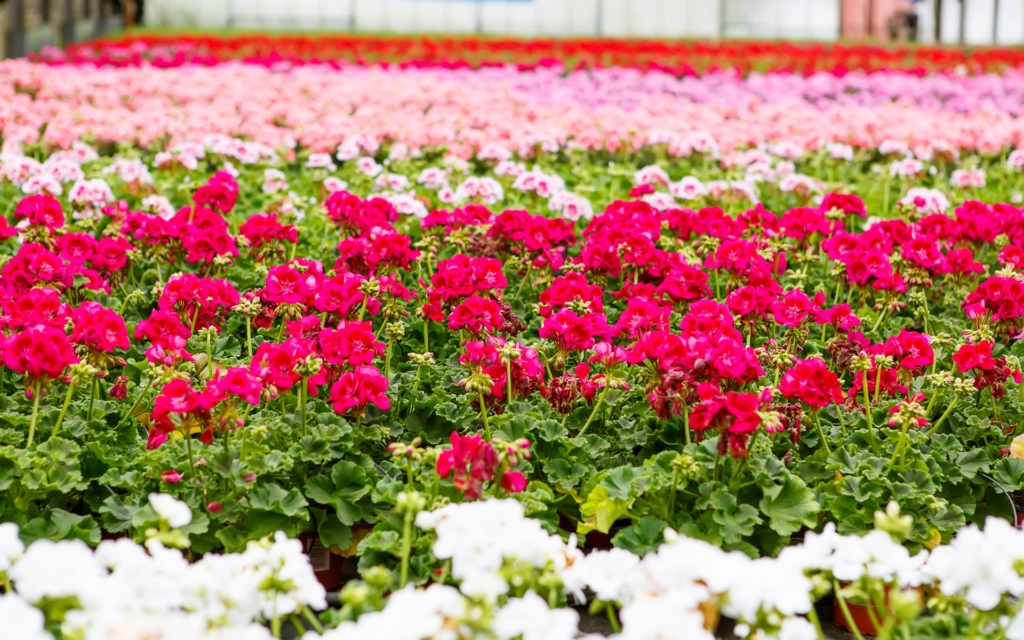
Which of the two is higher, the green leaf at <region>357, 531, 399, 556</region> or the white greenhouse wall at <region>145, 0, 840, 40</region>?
the white greenhouse wall at <region>145, 0, 840, 40</region>

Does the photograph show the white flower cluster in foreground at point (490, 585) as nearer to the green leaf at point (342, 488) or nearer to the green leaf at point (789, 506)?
the green leaf at point (789, 506)

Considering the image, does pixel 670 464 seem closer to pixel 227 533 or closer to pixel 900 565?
pixel 900 565

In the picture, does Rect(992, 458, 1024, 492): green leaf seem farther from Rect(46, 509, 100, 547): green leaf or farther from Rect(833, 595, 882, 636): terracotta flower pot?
Rect(46, 509, 100, 547): green leaf

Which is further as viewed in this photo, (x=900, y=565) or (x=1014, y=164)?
(x=1014, y=164)

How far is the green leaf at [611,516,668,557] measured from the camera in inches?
94.1

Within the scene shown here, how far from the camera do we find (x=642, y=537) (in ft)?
7.92

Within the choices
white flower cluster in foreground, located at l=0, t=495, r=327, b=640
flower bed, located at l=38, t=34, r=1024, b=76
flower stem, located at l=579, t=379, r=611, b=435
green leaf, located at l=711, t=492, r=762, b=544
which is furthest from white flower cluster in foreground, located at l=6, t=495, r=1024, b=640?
flower bed, located at l=38, t=34, r=1024, b=76

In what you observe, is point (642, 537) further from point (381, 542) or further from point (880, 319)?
point (880, 319)

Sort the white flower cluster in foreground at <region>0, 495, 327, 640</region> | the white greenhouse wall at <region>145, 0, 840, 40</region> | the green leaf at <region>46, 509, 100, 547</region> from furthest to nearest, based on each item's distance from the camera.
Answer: the white greenhouse wall at <region>145, 0, 840, 40</region>
the green leaf at <region>46, 509, 100, 547</region>
the white flower cluster in foreground at <region>0, 495, 327, 640</region>

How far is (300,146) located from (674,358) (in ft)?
18.3

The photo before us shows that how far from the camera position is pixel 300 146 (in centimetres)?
747

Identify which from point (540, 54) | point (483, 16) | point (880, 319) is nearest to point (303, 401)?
point (880, 319)

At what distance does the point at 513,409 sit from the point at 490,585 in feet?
4.14

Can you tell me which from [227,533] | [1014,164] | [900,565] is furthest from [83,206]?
[1014,164]
